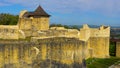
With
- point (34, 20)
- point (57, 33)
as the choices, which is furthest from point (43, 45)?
point (34, 20)

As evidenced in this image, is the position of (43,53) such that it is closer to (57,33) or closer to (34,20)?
→ (57,33)

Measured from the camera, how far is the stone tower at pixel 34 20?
37.2 meters

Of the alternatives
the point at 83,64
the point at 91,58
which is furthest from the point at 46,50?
the point at 91,58

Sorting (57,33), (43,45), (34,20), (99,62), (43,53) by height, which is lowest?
(99,62)

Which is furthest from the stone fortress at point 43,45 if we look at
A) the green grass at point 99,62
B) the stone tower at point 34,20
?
the green grass at point 99,62

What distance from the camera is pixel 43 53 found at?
28.8 m

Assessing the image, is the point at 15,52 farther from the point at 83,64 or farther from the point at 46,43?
the point at 83,64

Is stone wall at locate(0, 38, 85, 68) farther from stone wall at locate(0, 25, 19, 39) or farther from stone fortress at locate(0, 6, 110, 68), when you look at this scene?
stone wall at locate(0, 25, 19, 39)

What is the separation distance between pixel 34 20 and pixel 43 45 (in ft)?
32.6

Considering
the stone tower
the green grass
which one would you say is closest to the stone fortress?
the stone tower

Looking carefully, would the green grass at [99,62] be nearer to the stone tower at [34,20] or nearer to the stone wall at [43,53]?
the stone wall at [43,53]

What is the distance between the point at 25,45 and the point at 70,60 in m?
5.13

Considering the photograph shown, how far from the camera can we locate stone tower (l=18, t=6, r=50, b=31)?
3716 centimetres

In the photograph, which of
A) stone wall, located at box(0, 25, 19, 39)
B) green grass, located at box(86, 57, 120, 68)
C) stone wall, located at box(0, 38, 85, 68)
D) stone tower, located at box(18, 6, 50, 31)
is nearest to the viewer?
stone wall, located at box(0, 38, 85, 68)
